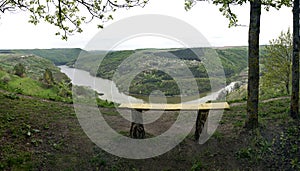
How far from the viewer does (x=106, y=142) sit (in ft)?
25.4

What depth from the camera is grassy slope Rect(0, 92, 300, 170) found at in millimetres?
6547

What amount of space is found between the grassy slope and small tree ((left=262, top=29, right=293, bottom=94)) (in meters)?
18.8

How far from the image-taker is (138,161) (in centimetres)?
695

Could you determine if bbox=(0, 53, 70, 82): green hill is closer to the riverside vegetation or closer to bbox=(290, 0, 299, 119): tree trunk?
the riverside vegetation

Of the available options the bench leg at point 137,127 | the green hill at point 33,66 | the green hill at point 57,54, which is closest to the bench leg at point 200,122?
the bench leg at point 137,127

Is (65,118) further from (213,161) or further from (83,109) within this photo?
(213,161)

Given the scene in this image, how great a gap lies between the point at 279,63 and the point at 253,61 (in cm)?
2041

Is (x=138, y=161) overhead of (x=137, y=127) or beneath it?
beneath

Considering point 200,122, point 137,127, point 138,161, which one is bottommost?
point 138,161

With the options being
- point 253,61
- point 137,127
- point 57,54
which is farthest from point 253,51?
point 57,54

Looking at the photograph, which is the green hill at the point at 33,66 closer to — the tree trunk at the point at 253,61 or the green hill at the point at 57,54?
the green hill at the point at 57,54

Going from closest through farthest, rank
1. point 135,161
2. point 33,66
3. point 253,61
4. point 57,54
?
point 135,161 < point 253,61 < point 33,66 < point 57,54

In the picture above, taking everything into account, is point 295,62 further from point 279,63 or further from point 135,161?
point 279,63

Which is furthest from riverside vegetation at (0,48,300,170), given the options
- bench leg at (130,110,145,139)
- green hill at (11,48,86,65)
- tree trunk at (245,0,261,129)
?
green hill at (11,48,86,65)
